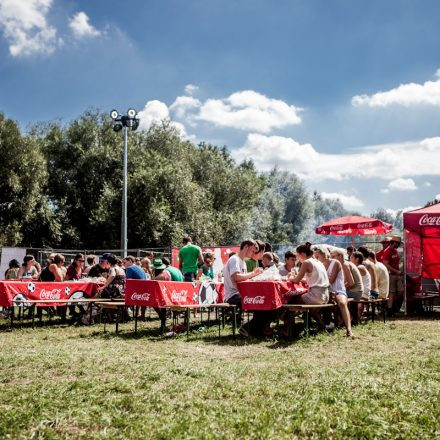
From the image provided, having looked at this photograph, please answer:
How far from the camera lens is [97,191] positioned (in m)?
35.2

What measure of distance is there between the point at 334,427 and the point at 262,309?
4.50 metres

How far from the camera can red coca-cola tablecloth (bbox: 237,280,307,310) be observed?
829cm

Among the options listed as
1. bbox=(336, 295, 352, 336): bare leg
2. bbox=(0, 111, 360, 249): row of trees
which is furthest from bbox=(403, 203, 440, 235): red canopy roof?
bbox=(0, 111, 360, 249): row of trees

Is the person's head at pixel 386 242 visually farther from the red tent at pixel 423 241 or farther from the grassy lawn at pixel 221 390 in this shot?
the grassy lawn at pixel 221 390

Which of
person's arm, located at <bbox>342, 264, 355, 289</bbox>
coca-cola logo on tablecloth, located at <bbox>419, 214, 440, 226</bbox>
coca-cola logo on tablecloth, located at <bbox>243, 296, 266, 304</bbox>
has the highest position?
coca-cola logo on tablecloth, located at <bbox>419, 214, 440, 226</bbox>

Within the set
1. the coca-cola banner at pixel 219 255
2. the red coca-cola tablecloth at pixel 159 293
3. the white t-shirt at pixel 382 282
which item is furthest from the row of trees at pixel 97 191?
the white t-shirt at pixel 382 282

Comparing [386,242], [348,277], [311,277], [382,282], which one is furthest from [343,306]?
[386,242]

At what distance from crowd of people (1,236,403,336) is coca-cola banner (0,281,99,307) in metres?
0.40

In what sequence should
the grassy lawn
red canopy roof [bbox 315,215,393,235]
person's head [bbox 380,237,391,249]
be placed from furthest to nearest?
red canopy roof [bbox 315,215,393,235], person's head [bbox 380,237,391,249], the grassy lawn

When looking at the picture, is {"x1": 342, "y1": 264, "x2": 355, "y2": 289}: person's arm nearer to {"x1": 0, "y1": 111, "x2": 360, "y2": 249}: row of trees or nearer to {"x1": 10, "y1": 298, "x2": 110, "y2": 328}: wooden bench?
{"x1": 10, "y1": 298, "x2": 110, "y2": 328}: wooden bench

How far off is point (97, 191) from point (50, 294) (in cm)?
2511

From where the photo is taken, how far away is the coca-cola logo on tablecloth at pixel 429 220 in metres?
12.6

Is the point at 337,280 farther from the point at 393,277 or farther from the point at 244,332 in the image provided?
the point at 393,277

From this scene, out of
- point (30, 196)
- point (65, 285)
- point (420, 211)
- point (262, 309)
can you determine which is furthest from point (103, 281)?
point (30, 196)
